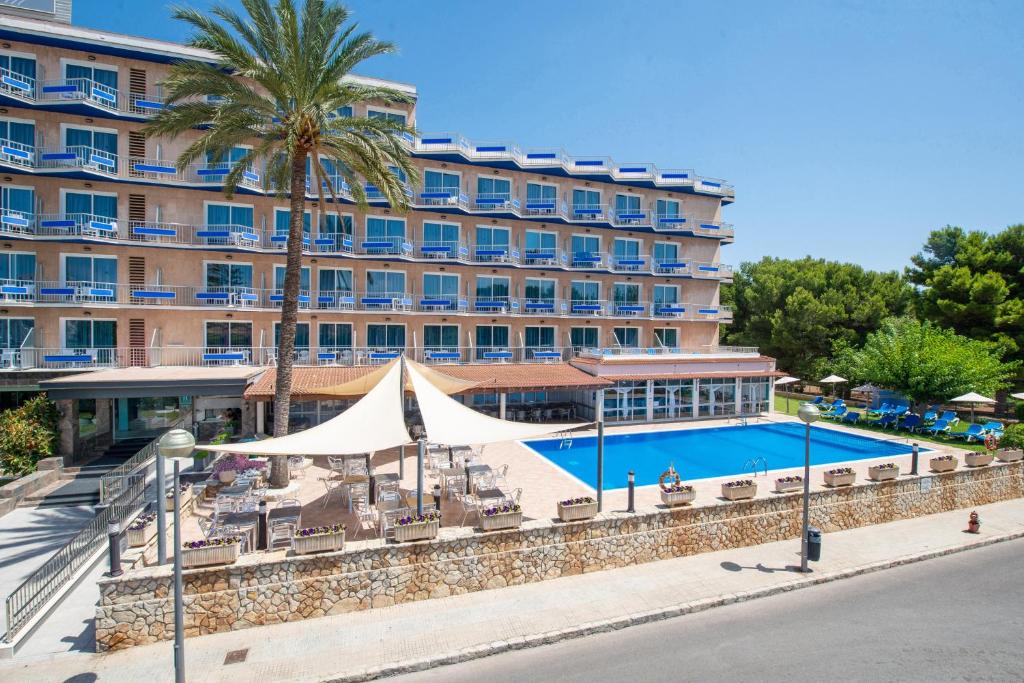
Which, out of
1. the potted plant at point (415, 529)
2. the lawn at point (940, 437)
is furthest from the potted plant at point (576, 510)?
the lawn at point (940, 437)

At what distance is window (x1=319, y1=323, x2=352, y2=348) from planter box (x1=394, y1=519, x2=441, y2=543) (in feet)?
59.4

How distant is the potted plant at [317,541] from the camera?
10906 millimetres

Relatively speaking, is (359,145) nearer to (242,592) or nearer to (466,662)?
(242,592)

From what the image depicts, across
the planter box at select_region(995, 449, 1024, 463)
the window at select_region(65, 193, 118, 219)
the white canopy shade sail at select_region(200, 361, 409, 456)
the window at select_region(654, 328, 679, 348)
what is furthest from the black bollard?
the window at select_region(654, 328, 679, 348)

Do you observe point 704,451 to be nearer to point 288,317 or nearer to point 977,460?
point 977,460

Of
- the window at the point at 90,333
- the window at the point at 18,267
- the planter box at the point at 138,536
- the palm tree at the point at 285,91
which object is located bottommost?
the planter box at the point at 138,536

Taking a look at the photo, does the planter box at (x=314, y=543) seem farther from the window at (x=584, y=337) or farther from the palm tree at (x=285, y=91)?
the window at (x=584, y=337)

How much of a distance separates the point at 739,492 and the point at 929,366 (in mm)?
19733

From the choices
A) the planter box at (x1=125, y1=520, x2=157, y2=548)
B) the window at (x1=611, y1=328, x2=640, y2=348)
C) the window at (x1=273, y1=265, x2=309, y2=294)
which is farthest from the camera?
the window at (x1=611, y1=328, x2=640, y2=348)

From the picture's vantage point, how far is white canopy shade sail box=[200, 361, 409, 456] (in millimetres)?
11797

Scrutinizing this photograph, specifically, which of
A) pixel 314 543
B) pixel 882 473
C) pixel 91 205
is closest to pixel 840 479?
pixel 882 473

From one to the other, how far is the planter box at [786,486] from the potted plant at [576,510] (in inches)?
264

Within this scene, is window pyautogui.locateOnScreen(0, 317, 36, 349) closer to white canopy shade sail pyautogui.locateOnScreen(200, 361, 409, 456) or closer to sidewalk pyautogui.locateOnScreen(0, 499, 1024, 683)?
white canopy shade sail pyautogui.locateOnScreen(200, 361, 409, 456)

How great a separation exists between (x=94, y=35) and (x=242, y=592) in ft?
88.0
